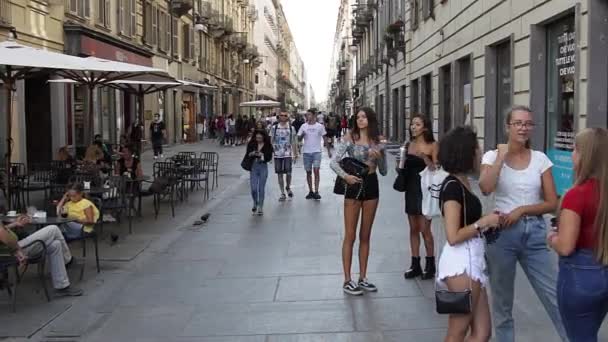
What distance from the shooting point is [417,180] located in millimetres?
7215

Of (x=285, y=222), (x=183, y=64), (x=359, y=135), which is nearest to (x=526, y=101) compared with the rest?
(x=285, y=222)

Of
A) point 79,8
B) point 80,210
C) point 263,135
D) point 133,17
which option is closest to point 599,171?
point 80,210

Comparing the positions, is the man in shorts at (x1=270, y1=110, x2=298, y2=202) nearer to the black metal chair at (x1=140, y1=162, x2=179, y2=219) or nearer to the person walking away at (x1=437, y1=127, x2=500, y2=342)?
the black metal chair at (x1=140, y1=162, x2=179, y2=219)

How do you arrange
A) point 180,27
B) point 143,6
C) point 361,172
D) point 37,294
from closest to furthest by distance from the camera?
point 361,172 < point 37,294 < point 143,6 < point 180,27

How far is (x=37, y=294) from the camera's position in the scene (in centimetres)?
709

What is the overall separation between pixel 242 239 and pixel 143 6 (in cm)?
2393

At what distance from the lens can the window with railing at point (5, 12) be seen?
17.1m

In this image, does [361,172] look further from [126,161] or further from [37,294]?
[126,161]

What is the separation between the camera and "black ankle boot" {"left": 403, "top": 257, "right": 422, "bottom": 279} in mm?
7367

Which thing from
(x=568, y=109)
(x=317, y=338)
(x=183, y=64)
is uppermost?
(x=183, y=64)

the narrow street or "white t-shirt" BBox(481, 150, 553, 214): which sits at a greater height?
"white t-shirt" BBox(481, 150, 553, 214)

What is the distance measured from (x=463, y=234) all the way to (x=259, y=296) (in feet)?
11.1

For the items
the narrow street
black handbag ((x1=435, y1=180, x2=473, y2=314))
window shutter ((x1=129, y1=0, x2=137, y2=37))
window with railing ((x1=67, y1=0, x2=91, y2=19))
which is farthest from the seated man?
window shutter ((x1=129, y1=0, x2=137, y2=37))

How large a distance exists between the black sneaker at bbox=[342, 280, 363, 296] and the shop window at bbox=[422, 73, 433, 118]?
1725 centimetres
